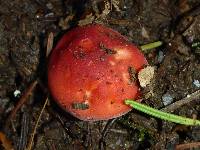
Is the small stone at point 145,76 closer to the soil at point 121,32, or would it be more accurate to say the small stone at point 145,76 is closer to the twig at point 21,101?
the soil at point 121,32

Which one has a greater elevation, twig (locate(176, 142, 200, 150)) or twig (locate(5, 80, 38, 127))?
twig (locate(5, 80, 38, 127))

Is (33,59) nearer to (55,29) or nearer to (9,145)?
(55,29)

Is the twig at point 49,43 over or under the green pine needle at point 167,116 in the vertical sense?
over

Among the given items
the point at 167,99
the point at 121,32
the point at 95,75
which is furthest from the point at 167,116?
the point at 121,32

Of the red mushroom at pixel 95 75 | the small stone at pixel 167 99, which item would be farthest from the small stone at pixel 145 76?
the small stone at pixel 167 99

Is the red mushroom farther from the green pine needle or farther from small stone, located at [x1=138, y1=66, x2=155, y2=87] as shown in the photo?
the green pine needle

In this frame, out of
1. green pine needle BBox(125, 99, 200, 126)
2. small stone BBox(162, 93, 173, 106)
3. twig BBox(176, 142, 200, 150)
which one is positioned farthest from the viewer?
small stone BBox(162, 93, 173, 106)

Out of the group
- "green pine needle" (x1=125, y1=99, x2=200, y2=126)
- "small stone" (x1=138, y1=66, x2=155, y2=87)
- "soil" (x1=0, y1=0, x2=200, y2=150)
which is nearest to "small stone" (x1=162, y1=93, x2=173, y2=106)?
"soil" (x1=0, y1=0, x2=200, y2=150)
